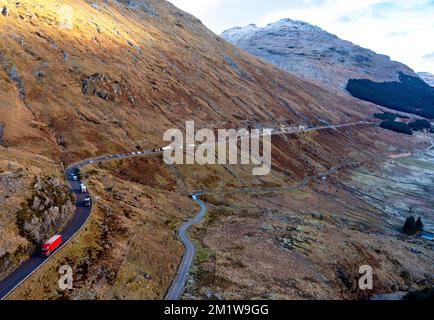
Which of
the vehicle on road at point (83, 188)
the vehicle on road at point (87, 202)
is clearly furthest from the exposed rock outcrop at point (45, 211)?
the vehicle on road at point (83, 188)

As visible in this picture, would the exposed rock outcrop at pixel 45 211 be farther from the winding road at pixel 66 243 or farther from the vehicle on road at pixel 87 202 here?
the vehicle on road at pixel 87 202

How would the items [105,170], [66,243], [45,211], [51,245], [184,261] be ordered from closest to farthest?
[51,245], [66,243], [45,211], [184,261], [105,170]

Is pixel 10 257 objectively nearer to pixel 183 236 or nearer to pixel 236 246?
pixel 183 236

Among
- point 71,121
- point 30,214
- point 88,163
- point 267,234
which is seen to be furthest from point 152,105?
point 30,214

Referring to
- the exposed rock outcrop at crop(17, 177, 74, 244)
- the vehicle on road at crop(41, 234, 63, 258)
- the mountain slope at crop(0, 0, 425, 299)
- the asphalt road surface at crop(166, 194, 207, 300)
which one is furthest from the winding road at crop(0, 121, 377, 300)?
the exposed rock outcrop at crop(17, 177, 74, 244)

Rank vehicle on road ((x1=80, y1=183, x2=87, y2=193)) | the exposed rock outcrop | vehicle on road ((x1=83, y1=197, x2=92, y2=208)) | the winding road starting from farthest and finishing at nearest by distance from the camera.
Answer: vehicle on road ((x1=80, y1=183, x2=87, y2=193)), vehicle on road ((x1=83, y1=197, x2=92, y2=208)), the exposed rock outcrop, the winding road

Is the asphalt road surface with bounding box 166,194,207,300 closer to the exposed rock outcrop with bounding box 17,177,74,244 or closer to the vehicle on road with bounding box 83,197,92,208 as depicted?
the vehicle on road with bounding box 83,197,92,208

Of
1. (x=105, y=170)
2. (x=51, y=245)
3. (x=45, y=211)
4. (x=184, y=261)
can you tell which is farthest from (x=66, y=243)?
(x=105, y=170)

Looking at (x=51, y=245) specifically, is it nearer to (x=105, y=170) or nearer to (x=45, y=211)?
(x=45, y=211)
